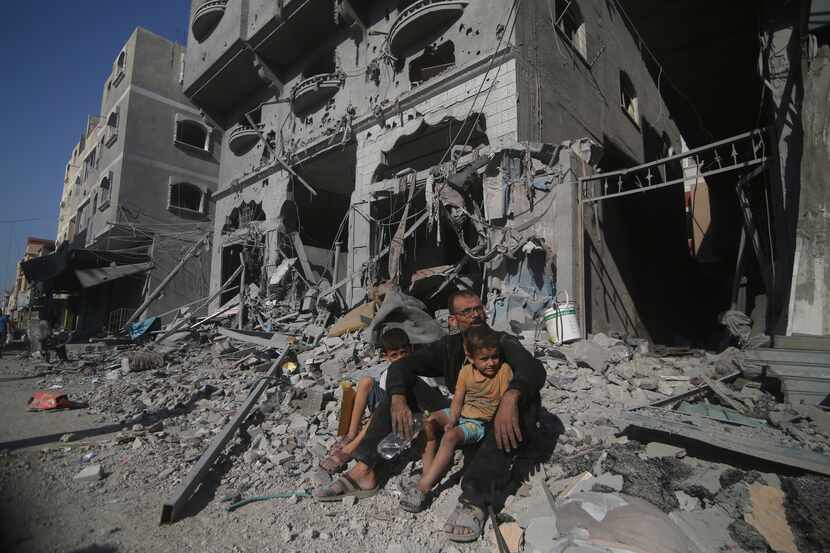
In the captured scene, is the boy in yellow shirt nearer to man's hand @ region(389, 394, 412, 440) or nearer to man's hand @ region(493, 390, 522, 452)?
man's hand @ region(389, 394, 412, 440)

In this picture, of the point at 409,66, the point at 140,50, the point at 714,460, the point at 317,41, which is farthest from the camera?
the point at 140,50

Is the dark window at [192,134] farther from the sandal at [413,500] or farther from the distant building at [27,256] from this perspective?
the distant building at [27,256]

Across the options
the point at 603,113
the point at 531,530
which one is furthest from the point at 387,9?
the point at 531,530

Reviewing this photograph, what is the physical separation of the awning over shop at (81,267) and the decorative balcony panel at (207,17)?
10831 mm

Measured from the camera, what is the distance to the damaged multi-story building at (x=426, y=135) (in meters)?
7.89

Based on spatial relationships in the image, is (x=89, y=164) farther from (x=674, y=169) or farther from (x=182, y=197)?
(x=674, y=169)

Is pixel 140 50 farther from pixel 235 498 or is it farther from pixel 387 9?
pixel 235 498

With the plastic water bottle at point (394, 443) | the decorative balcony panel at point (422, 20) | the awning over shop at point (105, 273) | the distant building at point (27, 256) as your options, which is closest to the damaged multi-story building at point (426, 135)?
the decorative balcony panel at point (422, 20)

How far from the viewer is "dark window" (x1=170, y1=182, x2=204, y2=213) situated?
2145cm

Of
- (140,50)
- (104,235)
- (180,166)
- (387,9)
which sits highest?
(140,50)

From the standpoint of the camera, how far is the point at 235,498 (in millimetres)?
3096

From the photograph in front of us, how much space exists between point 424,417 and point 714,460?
2188mm

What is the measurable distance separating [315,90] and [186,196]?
12.9 m

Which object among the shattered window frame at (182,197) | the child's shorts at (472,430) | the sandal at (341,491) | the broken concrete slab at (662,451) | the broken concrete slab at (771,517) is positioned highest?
the shattered window frame at (182,197)
